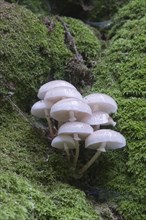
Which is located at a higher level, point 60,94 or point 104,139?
point 60,94

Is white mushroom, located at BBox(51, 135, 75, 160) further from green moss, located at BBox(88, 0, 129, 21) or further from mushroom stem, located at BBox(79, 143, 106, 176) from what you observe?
green moss, located at BBox(88, 0, 129, 21)

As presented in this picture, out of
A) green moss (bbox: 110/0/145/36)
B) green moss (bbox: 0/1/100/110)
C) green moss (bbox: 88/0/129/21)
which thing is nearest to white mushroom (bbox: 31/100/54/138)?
green moss (bbox: 0/1/100/110)

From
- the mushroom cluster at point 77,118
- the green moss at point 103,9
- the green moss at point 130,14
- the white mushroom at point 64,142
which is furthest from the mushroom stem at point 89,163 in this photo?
the green moss at point 103,9

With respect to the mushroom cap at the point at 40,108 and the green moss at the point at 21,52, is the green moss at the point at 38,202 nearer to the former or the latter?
the mushroom cap at the point at 40,108

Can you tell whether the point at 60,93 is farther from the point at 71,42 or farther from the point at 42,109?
the point at 71,42

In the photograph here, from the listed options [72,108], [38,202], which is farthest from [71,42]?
[38,202]

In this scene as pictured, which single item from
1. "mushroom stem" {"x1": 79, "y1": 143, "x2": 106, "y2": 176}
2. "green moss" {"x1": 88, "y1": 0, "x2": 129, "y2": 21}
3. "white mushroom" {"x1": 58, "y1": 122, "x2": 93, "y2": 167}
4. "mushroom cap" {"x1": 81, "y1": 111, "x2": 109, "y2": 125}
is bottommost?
"mushroom stem" {"x1": 79, "y1": 143, "x2": 106, "y2": 176}
